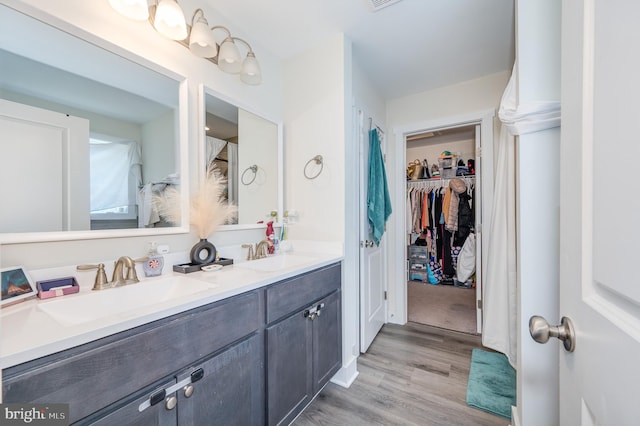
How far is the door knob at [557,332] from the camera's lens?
516 millimetres

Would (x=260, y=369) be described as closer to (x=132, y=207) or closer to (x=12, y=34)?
(x=132, y=207)

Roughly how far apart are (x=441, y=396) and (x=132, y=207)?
2.13 meters

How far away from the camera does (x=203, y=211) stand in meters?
1.42

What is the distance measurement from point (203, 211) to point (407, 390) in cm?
174

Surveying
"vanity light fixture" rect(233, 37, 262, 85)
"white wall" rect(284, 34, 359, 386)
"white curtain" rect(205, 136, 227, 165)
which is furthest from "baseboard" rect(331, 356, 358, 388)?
"vanity light fixture" rect(233, 37, 262, 85)

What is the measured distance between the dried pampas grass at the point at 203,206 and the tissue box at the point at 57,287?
0.46 metres

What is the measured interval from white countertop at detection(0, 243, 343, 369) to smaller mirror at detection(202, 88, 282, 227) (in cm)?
65

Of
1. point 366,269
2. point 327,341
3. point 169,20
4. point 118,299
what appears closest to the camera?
point 118,299

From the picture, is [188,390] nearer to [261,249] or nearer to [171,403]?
[171,403]

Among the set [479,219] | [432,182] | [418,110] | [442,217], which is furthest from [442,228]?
[418,110]

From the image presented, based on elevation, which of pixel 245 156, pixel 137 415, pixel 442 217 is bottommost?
pixel 137 415

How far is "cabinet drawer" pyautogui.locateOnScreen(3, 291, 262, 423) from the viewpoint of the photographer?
577mm

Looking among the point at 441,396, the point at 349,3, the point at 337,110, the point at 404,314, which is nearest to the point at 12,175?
the point at 337,110

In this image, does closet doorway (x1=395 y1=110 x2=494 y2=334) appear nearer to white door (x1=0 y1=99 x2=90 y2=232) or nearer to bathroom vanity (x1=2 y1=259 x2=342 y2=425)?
bathroom vanity (x1=2 y1=259 x2=342 y2=425)
